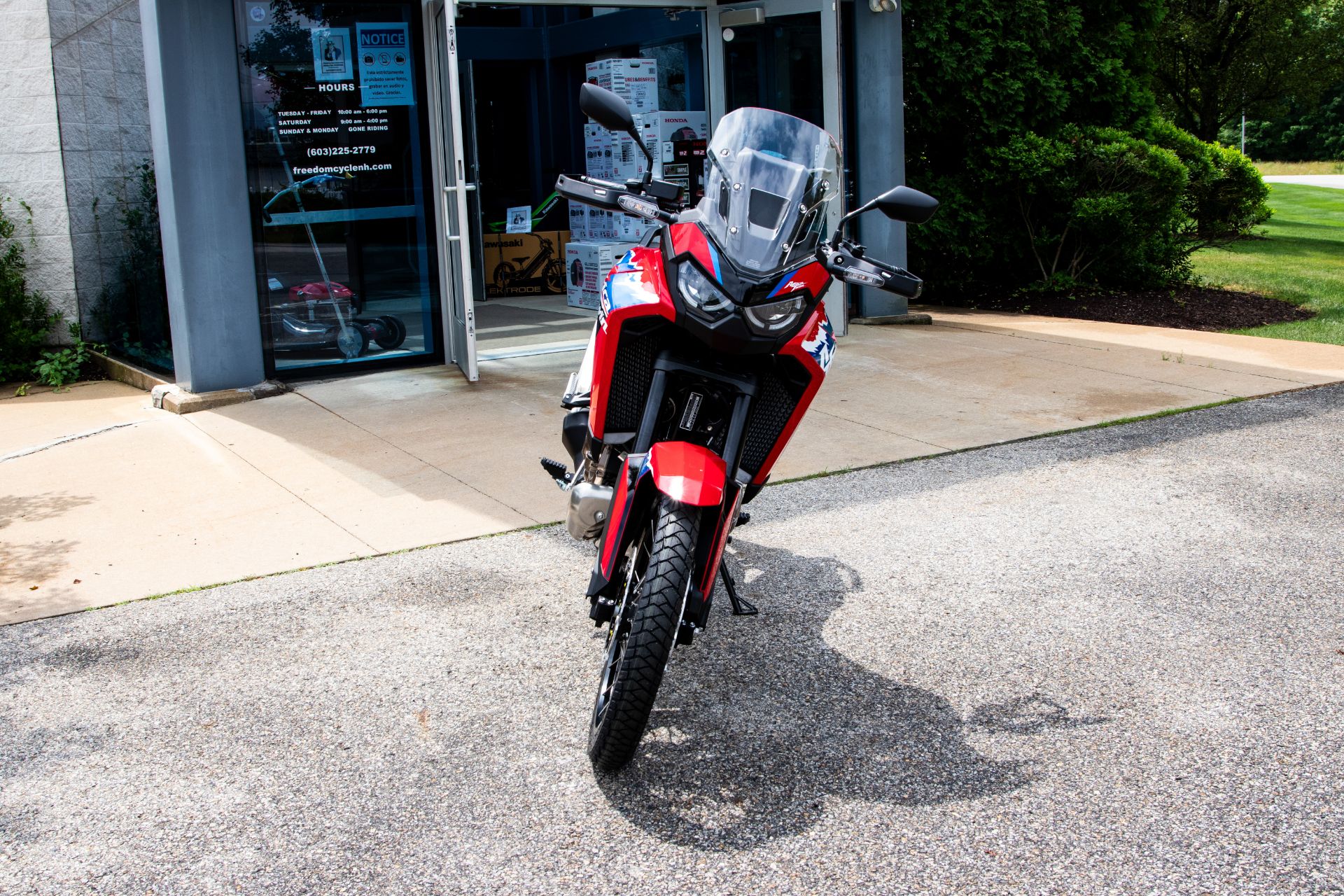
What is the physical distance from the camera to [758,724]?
140 inches

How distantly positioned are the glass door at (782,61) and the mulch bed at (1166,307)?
2810 millimetres

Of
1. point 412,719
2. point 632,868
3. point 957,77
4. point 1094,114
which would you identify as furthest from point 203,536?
point 1094,114

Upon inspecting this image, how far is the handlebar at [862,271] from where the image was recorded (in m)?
3.53

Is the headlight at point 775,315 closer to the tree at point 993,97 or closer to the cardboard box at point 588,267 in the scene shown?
the cardboard box at point 588,267

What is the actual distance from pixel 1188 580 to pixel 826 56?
19.4 feet

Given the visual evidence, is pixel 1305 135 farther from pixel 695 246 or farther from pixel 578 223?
pixel 695 246

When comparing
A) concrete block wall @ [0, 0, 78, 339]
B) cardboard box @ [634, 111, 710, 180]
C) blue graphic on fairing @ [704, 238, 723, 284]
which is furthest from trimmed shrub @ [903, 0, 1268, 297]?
blue graphic on fairing @ [704, 238, 723, 284]

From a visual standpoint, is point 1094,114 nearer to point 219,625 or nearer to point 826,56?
point 826,56

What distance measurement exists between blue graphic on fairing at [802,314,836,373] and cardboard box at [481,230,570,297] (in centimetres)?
990

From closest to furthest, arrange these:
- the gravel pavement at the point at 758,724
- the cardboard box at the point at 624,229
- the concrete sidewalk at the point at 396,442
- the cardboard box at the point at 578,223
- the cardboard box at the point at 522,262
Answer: the gravel pavement at the point at 758,724 < the concrete sidewalk at the point at 396,442 < the cardboard box at the point at 624,229 < the cardboard box at the point at 578,223 < the cardboard box at the point at 522,262

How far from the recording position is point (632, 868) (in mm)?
2854

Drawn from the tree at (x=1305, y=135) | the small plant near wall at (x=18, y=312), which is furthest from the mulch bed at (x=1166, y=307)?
the tree at (x=1305, y=135)

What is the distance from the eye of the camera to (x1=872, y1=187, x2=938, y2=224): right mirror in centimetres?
357

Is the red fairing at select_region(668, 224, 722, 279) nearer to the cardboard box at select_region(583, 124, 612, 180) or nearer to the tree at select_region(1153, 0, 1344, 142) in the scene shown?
the cardboard box at select_region(583, 124, 612, 180)
